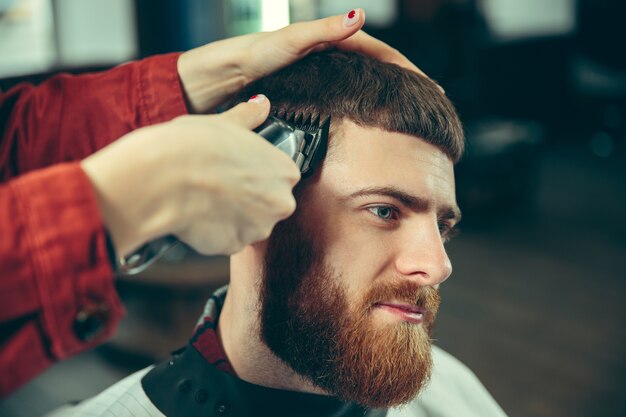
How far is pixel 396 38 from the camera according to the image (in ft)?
22.0

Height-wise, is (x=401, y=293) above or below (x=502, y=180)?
above

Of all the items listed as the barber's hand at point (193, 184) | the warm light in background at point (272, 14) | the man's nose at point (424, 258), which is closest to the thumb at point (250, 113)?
the barber's hand at point (193, 184)

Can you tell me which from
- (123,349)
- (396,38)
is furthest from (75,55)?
(396,38)

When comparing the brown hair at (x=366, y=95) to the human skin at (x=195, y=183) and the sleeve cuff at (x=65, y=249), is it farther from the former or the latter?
the sleeve cuff at (x=65, y=249)

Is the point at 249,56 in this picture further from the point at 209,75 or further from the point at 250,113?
the point at 250,113

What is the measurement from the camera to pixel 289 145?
39.3 inches

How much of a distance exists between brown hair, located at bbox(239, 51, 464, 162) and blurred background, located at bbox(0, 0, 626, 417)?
171cm

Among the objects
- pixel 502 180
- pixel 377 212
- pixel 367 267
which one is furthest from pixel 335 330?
pixel 502 180

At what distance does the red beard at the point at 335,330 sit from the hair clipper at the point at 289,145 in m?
0.16

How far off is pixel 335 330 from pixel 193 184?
1.81ft

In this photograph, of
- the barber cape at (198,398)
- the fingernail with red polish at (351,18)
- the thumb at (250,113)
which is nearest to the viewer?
the thumb at (250,113)

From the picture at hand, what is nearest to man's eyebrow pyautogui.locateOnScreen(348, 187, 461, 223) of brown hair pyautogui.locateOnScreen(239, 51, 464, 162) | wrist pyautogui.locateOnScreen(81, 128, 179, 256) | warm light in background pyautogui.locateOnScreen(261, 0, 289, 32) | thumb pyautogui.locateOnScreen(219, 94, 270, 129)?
brown hair pyautogui.locateOnScreen(239, 51, 464, 162)

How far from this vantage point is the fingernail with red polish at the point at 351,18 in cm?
114

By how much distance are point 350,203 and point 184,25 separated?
327 centimetres
